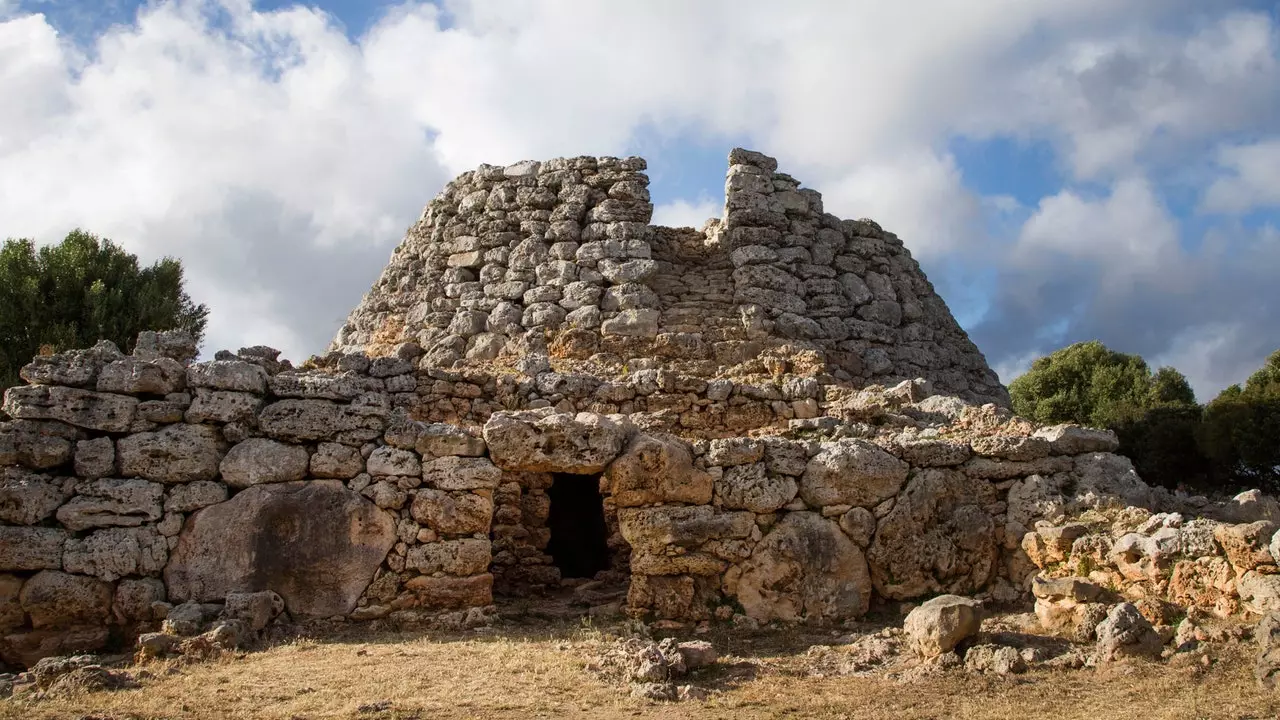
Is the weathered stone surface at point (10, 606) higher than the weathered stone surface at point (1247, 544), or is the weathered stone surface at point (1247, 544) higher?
the weathered stone surface at point (10, 606)

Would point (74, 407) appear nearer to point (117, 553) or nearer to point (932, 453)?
point (117, 553)

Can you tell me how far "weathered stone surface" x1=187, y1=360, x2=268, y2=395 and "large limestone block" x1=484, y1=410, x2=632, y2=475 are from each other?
2.04m

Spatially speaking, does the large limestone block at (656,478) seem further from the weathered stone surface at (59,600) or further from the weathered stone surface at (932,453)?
the weathered stone surface at (59,600)

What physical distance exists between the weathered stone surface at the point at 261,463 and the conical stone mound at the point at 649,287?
4.58m

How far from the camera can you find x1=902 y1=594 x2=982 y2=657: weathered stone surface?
7.23m

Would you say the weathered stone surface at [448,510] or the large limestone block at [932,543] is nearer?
the weathered stone surface at [448,510]

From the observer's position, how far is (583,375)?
12.6 m

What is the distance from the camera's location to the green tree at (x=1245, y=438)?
1948 cm

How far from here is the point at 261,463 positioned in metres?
8.80

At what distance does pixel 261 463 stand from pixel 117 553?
1.26 m

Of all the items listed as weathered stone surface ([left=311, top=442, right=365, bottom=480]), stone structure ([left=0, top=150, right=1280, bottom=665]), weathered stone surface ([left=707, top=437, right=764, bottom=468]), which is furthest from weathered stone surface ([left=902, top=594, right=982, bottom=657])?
weathered stone surface ([left=311, top=442, right=365, bottom=480])

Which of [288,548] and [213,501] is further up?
[213,501]

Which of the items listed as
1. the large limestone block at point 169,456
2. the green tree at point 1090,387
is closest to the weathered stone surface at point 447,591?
the large limestone block at point 169,456

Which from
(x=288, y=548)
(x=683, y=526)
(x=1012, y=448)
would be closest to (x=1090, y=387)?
(x=1012, y=448)
